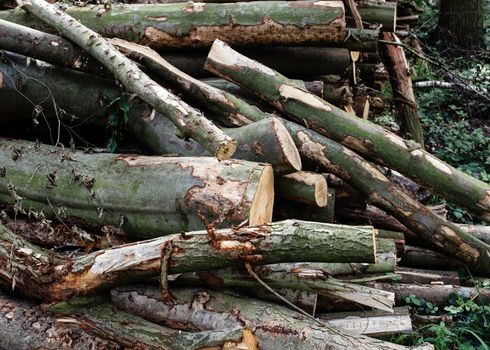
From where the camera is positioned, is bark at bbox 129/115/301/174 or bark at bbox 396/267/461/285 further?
bark at bbox 396/267/461/285

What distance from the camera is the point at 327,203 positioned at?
4.02 m

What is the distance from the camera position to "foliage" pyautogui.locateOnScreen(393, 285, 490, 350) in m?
3.92

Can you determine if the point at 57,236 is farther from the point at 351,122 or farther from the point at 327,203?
the point at 351,122

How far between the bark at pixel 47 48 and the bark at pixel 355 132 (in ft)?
2.84

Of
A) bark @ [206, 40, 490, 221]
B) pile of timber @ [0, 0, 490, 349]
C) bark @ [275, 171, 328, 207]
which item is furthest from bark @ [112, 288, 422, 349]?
bark @ [206, 40, 490, 221]

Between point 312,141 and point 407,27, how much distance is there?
3.19 metres

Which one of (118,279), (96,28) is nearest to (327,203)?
(118,279)

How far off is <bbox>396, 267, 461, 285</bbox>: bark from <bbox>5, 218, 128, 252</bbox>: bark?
6.57ft

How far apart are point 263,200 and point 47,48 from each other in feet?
6.84

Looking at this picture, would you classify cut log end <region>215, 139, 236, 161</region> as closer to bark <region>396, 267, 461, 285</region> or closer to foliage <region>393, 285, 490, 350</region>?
foliage <region>393, 285, 490, 350</region>

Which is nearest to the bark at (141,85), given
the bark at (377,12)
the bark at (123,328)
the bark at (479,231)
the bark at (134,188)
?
the bark at (134,188)

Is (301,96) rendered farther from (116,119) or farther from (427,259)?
(427,259)

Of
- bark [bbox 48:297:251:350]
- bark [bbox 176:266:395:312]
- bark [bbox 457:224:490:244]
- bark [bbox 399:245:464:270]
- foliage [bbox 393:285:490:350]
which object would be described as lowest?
foliage [bbox 393:285:490:350]

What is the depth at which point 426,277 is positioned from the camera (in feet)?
14.7
